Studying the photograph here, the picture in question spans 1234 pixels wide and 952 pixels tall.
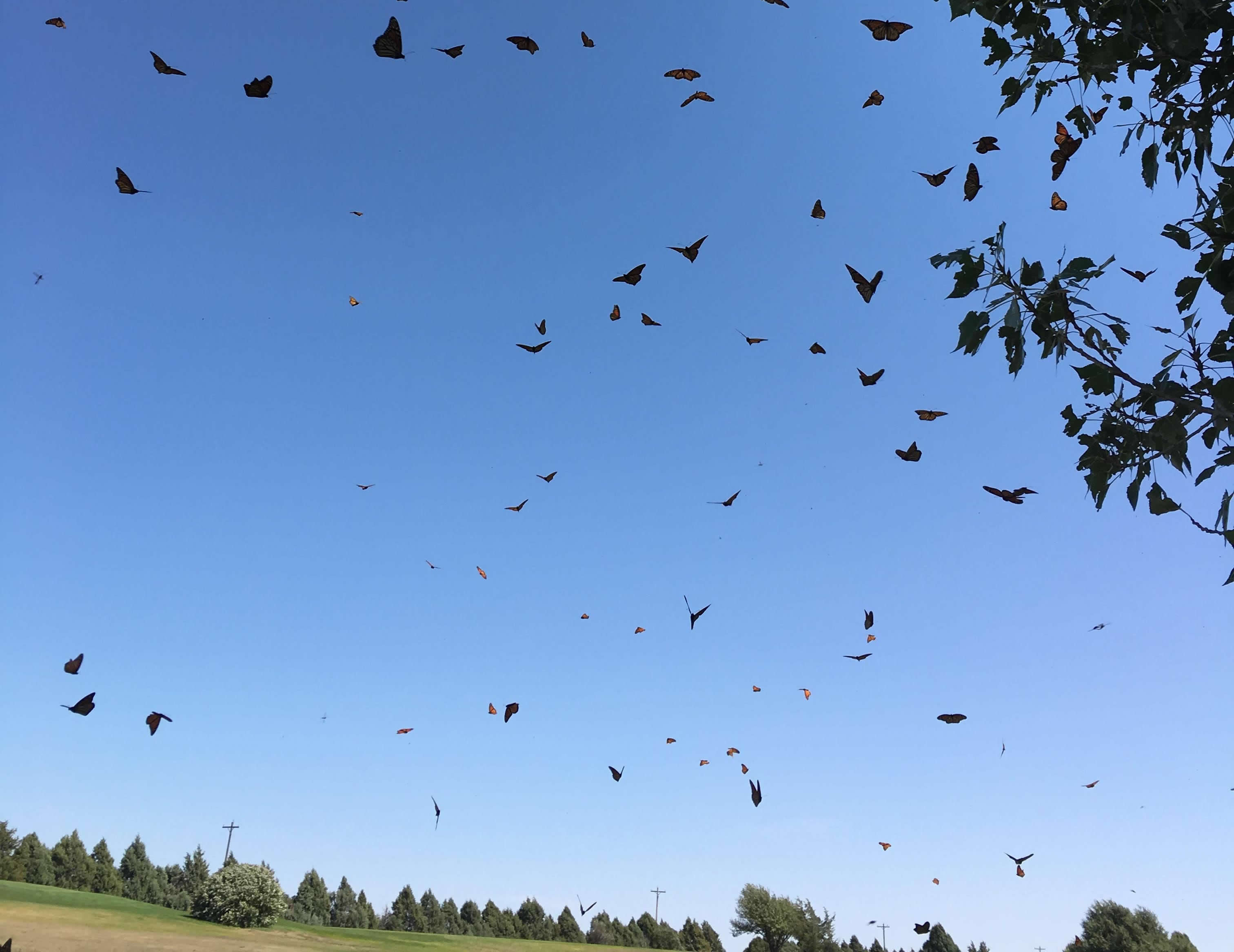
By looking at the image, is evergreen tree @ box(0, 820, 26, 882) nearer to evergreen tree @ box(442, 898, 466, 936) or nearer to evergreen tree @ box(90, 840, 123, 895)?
evergreen tree @ box(90, 840, 123, 895)

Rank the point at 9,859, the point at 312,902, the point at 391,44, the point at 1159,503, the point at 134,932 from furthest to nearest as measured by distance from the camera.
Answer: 1. the point at 312,902
2. the point at 9,859
3. the point at 134,932
4. the point at 391,44
5. the point at 1159,503

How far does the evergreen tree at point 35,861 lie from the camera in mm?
67812

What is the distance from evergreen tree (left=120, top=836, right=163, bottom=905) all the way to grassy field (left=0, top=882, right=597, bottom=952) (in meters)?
26.4

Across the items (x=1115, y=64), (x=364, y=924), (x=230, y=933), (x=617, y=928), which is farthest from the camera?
(x=617, y=928)

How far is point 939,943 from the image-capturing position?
8312 centimetres

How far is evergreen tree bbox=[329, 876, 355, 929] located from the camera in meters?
86.1

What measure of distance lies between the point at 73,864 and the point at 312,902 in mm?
23544

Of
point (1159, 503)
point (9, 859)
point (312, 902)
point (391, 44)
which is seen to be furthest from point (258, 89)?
point (312, 902)

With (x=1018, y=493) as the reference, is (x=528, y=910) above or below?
below

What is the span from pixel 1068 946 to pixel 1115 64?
90.0 metres

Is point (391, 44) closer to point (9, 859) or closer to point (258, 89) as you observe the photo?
point (258, 89)

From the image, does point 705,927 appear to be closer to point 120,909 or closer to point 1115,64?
point 120,909

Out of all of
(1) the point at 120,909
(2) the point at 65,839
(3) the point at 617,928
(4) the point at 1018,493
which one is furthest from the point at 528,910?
(4) the point at 1018,493

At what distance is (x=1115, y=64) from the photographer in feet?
24.3
